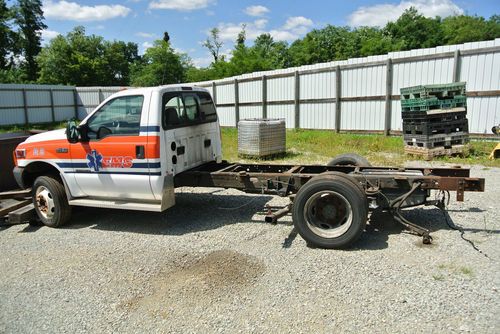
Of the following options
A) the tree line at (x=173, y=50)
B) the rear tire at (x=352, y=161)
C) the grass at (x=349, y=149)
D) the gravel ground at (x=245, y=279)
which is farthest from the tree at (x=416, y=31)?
the gravel ground at (x=245, y=279)

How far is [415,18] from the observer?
53531 mm

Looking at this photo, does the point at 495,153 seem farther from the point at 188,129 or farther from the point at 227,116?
the point at 227,116

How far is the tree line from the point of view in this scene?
47.9 metres

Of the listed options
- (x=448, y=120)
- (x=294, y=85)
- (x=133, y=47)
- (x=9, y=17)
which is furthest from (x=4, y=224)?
(x=133, y=47)

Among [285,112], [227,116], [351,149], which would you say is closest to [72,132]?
[351,149]

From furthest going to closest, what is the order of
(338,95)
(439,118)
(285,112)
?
1. (285,112)
2. (338,95)
3. (439,118)

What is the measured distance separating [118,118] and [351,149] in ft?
29.1

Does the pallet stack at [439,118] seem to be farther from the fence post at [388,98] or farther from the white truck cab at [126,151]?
the white truck cab at [126,151]

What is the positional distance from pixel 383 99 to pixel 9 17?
60813mm

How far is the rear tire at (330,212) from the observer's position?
16.2 feet

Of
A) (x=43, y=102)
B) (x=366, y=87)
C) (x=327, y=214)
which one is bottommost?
(x=327, y=214)

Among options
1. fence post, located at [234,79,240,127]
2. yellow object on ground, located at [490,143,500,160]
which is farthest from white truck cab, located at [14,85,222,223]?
fence post, located at [234,79,240,127]

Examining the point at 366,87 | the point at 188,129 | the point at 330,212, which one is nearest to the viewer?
the point at 330,212

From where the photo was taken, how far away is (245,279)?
4469 millimetres
